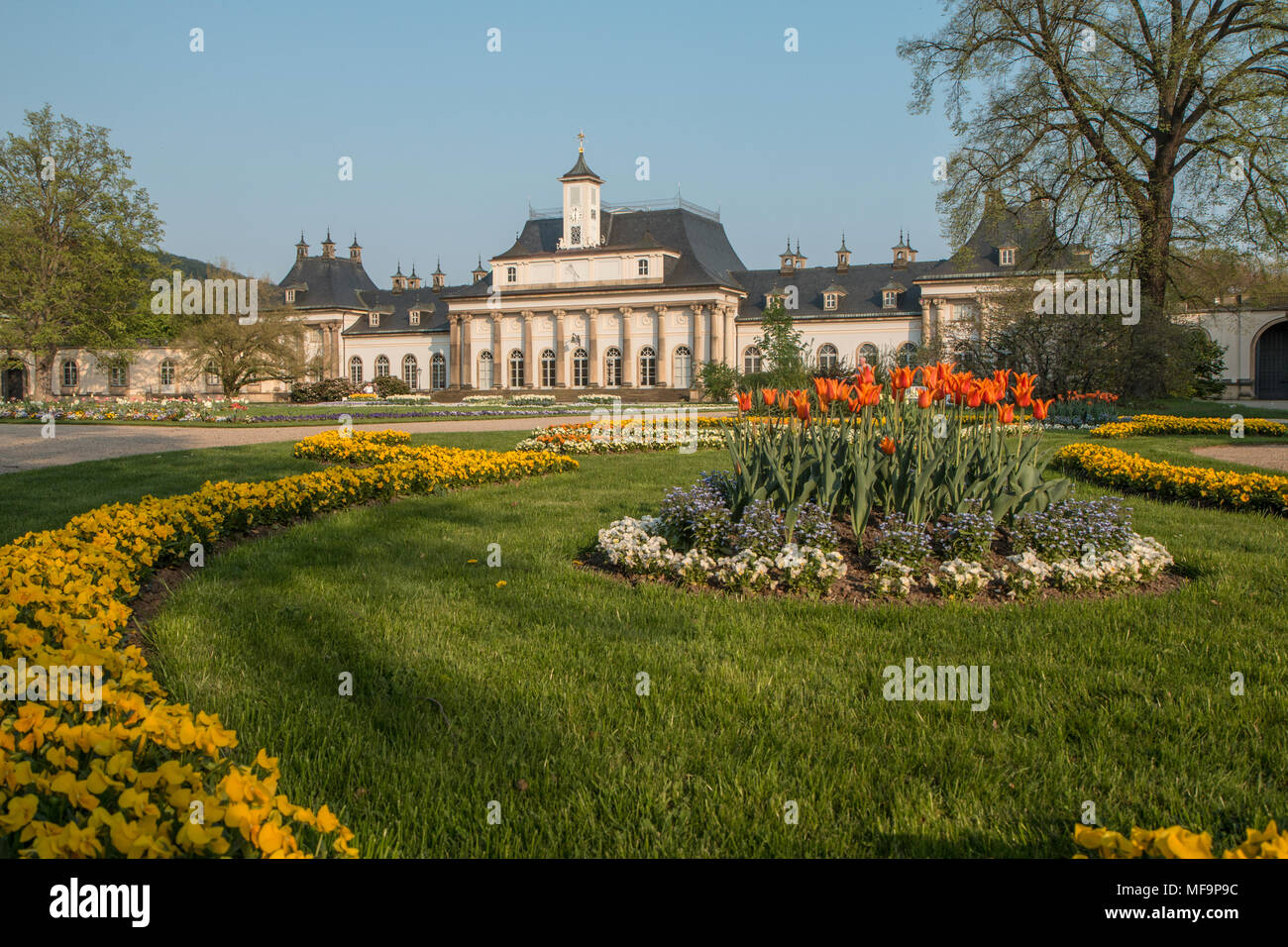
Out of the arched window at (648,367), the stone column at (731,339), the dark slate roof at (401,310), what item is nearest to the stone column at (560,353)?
the arched window at (648,367)

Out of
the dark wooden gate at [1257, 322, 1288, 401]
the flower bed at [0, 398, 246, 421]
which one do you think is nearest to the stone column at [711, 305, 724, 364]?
the dark wooden gate at [1257, 322, 1288, 401]

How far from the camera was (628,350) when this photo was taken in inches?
2172

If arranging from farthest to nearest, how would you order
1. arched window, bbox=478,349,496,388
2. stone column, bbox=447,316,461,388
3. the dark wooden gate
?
arched window, bbox=478,349,496,388, stone column, bbox=447,316,461,388, the dark wooden gate

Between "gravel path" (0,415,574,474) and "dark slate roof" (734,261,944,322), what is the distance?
3286cm

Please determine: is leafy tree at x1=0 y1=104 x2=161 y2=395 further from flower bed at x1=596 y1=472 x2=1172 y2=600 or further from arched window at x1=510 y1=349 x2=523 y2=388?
flower bed at x1=596 y1=472 x2=1172 y2=600

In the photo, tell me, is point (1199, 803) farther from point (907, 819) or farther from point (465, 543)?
point (465, 543)

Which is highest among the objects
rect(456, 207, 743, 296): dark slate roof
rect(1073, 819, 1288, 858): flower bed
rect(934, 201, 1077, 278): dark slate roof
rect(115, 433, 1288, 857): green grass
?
rect(456, 207, 743, 296): dark slate roof

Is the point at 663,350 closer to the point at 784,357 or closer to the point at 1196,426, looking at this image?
the point at 784,357

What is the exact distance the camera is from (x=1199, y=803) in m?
2.84

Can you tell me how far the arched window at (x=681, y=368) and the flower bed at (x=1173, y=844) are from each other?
5217 cm

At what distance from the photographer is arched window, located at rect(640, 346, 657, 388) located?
5516 centimetres

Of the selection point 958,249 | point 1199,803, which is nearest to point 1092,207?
point 958,249
